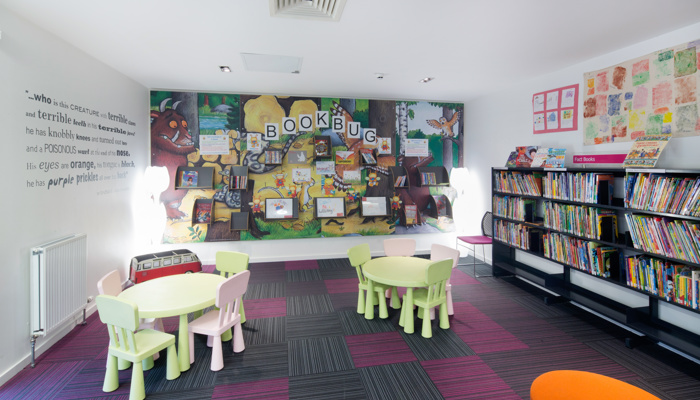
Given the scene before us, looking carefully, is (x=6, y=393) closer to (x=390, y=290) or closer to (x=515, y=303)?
(x=390, y=290)

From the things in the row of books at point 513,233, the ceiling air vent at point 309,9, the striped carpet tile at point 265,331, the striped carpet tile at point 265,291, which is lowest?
the striped carpet tile at point 265,331

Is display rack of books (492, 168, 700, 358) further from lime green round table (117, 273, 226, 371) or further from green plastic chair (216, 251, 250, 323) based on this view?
lime green round table (117, 273, 226, 371)

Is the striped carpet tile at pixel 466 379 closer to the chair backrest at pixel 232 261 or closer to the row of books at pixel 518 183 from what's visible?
the chair backrest at pixel 232 261

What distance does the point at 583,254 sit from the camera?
4012 millimetres

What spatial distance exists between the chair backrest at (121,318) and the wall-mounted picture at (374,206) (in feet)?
14.3

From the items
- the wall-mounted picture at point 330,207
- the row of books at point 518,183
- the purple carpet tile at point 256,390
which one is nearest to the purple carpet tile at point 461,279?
the row of books at point 518,183

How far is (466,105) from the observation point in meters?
6.85

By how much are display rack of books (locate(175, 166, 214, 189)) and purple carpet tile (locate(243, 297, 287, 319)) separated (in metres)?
2.30

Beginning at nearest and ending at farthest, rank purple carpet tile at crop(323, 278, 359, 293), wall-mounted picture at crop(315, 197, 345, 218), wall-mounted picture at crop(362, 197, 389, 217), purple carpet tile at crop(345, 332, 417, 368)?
purple carpet tile at crop(345, 332, 417, 368) < purple carpet tile at crop(323, 278, 359, 293) < wall-mounted picture at crop(315, 197, 345, 218) < wall-mounted picture at crop(362, 197, 389, 217)

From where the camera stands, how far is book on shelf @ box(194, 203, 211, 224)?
6.03 meters

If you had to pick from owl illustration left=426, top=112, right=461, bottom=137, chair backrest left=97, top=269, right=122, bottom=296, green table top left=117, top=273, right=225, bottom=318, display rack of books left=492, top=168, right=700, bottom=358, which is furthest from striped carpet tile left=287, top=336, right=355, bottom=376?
owl illustration left=426, top=112, right=461, bottom=137

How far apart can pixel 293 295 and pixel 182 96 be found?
3.68 metres

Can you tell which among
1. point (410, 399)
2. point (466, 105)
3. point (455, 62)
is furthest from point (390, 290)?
point (466, 105)

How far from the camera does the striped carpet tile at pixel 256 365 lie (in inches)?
→ 115
